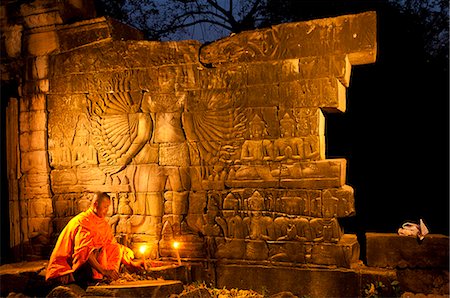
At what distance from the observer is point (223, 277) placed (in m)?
6.52

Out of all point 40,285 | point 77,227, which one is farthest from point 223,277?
point 40,285

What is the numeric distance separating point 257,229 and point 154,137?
195cm

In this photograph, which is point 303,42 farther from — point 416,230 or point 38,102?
point 38,102

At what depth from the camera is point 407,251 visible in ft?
19.8

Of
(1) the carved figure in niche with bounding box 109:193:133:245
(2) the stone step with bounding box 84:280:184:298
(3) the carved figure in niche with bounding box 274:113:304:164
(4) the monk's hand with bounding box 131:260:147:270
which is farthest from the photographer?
(1) the carved figure in niche with bounding box 109:193:133:245

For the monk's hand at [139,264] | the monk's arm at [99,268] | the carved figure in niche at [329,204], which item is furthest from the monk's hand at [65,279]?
the carved figure in niche at [329,204]

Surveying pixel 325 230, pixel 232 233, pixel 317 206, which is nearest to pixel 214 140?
pixel 232 233

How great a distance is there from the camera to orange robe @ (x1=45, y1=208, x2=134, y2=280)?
6.10 m

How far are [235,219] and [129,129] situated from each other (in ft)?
6.61

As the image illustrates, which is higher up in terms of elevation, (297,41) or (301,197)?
(297,41)

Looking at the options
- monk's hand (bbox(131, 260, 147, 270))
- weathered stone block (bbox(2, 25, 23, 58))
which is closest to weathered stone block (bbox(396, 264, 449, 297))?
monk's hand (bbox(131, 260, 147, 270))

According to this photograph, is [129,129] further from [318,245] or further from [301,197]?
[318,245]

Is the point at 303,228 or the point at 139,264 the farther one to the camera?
the point at 139,264

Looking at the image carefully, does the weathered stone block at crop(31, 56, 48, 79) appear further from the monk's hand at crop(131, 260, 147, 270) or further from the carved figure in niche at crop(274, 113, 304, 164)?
the carved figure in niche at crop(274, 113, 304, 164)
